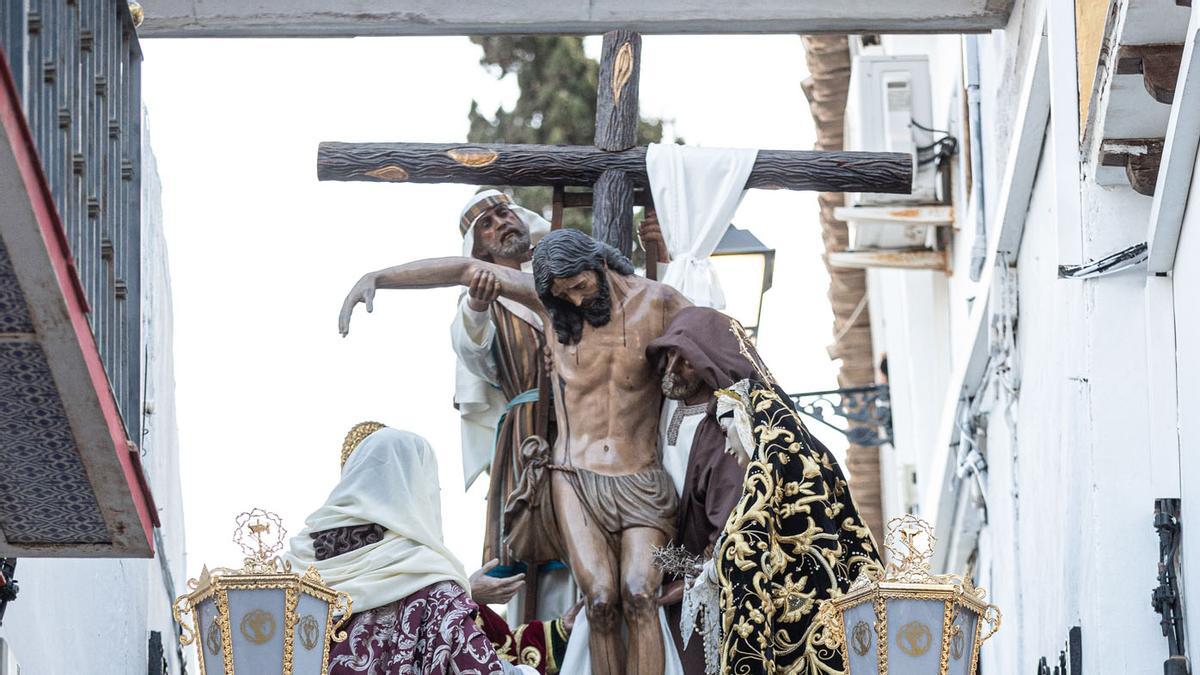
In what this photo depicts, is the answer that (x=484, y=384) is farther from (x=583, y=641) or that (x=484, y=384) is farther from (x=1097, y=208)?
(x=1097, y=208)

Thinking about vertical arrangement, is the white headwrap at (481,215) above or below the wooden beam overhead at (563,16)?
below

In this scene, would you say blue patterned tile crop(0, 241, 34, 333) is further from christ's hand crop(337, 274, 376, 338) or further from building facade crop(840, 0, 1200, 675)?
christ's hand crop(337, 274, 376, 338)

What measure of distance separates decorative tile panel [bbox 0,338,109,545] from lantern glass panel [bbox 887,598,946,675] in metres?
2.78

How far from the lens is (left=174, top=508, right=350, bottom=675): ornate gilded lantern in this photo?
440 inches

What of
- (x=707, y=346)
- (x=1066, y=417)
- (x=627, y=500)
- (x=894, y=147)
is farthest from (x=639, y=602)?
(x=894, y=147)

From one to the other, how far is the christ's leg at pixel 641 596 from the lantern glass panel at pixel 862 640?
154 centimetres

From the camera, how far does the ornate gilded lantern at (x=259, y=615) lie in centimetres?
1117

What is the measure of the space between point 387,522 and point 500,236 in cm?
287

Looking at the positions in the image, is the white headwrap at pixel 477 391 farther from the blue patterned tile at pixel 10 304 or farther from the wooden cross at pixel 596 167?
the blue patterned tile at pixel 10 304

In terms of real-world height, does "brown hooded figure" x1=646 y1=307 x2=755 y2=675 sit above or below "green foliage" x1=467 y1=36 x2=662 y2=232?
below

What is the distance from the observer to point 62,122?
9664mm

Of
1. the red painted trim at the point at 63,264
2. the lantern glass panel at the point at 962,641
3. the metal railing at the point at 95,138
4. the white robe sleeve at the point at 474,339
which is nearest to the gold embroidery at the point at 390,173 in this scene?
the white robe sleeve at the point at 474,339

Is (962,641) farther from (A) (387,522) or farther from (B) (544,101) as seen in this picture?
(B) (544,101)

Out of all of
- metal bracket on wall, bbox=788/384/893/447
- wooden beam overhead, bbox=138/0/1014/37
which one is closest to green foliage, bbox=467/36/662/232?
metal bracket on wall, bbox=788/384/893/447
